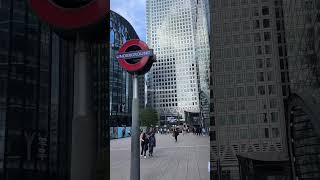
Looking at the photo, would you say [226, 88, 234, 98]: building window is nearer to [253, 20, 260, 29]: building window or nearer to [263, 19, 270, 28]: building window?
[253, 20, 260, 29]: building window

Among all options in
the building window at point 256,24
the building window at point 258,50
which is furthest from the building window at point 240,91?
the building window at point 256,24

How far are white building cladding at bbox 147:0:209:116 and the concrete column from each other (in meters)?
11.3

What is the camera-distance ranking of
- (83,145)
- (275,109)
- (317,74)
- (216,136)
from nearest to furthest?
(83,145)
(317,74)
(275,109)
(216,136)

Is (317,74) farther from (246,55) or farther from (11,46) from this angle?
(246,55)

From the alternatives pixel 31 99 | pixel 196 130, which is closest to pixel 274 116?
pixel 31 99

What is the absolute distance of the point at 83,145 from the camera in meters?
4.28

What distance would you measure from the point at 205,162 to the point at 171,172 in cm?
208

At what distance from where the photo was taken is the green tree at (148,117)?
15.2 metres

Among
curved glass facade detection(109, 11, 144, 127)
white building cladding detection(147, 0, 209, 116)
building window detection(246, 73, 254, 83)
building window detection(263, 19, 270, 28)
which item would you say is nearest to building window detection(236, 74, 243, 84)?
building window detection(246, 73, 254, 83)

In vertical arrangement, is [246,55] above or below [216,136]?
above

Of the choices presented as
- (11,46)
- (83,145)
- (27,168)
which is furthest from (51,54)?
(83,145)


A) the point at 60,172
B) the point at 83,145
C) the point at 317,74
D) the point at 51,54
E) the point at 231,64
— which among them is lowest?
the point at 60,172

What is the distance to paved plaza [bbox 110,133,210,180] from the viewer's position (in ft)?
44.5

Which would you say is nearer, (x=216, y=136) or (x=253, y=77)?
(x=253, y=77)
